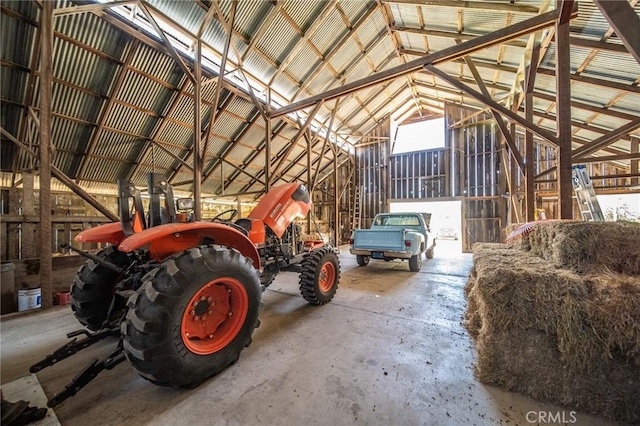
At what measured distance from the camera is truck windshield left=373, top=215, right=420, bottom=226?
712 cm

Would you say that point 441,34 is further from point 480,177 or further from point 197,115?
point 480,177

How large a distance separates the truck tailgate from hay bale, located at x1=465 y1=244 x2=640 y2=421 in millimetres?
3618

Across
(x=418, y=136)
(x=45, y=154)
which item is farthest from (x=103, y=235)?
(x=418, y=136)

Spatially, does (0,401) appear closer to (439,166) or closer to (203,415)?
(203,415)

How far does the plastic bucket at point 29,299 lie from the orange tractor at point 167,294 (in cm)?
189

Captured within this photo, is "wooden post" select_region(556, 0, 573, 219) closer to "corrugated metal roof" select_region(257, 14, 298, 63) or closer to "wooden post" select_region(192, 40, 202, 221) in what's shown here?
"corrugated metal roof" select_region(257, 14, 298, 63)

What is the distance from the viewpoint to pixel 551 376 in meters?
1.75

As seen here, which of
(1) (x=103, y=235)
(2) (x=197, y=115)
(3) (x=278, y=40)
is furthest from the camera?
(3) (x=278, y=40)

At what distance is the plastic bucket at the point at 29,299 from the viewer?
3408 mm

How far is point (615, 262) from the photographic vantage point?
1.95 metres

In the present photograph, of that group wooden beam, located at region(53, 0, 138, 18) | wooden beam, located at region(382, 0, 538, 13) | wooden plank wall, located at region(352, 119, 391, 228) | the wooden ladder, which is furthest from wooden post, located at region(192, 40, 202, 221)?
wooden plank wall, located at region(352, 119, 391, 228)

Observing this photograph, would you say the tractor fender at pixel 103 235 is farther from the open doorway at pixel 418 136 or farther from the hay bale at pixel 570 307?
the open doorway at pixel 418 136

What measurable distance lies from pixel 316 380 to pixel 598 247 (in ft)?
8.44

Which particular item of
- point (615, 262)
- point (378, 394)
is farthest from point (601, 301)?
point (378, 394)
